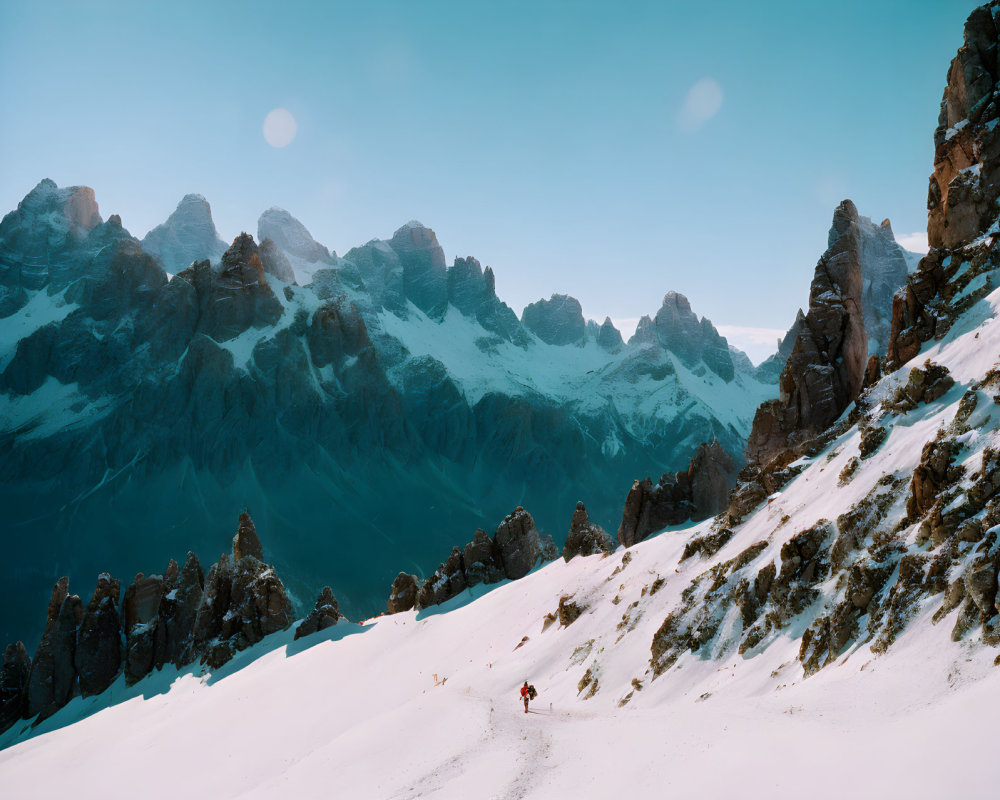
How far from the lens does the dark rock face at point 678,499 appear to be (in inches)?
1743

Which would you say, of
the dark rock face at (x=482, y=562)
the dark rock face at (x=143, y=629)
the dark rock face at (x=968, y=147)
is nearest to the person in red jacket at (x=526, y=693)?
the dark rock face at (x=968, y=147)

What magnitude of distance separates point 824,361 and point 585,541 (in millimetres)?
21590

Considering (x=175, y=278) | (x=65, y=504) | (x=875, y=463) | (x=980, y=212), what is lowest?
(x=875, y=463)

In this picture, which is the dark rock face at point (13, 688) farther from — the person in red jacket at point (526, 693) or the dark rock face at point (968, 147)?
the dark rock face at point (968, 147)

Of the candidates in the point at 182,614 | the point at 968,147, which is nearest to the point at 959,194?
the point at 968,147

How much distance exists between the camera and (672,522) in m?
44.6

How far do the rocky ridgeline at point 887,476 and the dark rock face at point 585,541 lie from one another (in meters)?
13.1

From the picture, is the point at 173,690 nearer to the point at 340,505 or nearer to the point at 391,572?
the point at 391,572

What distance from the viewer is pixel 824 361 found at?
38281 millimetres

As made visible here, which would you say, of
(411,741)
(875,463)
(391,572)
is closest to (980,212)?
(875,463)

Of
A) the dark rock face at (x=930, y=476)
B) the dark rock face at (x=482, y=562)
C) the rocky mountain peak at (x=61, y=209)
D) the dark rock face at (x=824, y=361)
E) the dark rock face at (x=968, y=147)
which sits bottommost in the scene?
the dark rock face at (x=482, y=562)

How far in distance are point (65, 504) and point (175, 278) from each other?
60.4 meters

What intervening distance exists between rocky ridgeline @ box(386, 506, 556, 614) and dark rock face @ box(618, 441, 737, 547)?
1320cm

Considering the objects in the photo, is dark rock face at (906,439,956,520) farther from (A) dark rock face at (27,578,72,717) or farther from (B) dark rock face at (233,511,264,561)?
(A) dark rock face at (27,578,72,717)
